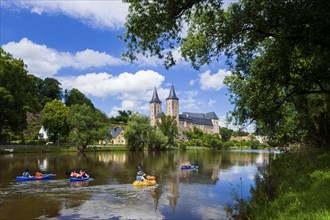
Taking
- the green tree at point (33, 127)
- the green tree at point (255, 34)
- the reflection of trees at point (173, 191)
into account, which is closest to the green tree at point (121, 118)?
the green tree at point (33, 127)

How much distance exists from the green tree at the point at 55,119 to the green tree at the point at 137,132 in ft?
47.1

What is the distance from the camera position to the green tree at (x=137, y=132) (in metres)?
81.9

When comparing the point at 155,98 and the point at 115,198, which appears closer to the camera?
the point at 115,198

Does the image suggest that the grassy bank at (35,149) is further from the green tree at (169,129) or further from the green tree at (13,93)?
the green tree at (169,129)

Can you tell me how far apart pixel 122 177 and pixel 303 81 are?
20137 mm

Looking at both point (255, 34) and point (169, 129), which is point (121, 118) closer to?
point (169, 129)

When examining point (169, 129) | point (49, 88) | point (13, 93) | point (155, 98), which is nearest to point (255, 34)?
point (13, 93)

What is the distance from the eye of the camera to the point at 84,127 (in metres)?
72.6

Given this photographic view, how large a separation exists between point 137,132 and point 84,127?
14734 mm

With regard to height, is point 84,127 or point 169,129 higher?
point 169,129

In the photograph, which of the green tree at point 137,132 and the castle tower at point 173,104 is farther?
the castle tower at point 173,104

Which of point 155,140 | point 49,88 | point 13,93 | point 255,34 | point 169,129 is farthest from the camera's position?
point 49,88

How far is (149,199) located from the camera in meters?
Result: 21.0

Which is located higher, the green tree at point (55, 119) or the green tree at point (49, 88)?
the green tree at point (49, 88)
